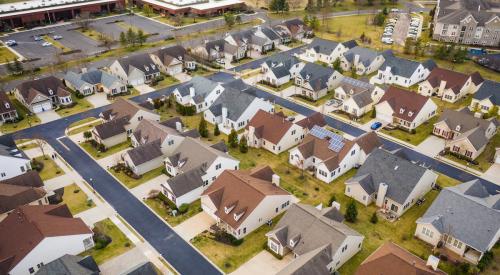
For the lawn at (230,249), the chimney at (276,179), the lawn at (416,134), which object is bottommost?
the lawn at (230,249)

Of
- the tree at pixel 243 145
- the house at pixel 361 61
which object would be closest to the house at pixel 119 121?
the tree at pixel 243 145

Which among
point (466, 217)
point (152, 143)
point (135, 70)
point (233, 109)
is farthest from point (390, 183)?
point (135, 70)

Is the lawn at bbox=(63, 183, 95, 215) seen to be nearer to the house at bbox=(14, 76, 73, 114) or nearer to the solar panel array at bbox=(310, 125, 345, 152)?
the house at bbox=(14, 76, 73, 114)

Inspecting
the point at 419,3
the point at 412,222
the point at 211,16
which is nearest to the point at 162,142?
the point at 412,222

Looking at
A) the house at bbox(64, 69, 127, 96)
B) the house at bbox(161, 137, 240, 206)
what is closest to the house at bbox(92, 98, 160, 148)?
the house at bbox(64, 69, 127, 96)

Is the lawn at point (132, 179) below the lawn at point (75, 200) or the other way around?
the other way around

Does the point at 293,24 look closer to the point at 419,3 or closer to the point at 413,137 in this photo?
the point at 413,137

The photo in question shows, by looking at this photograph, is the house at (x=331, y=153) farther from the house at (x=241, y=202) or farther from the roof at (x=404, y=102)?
the roof at (x=404, y=102)
